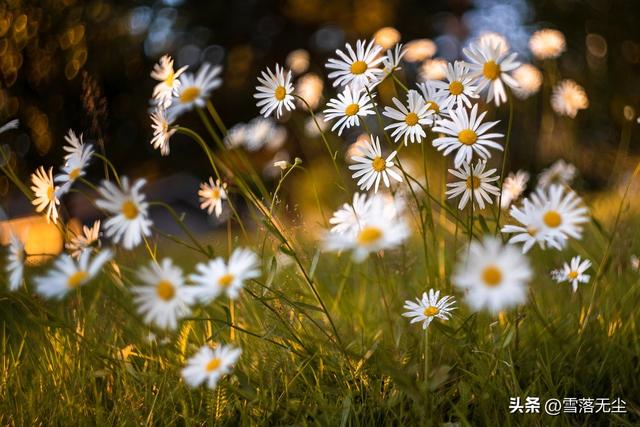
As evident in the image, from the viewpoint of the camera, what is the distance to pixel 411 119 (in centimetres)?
112

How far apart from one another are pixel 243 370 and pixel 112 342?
398 mm

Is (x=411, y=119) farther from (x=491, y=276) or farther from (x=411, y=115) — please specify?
(x=491, y=276)

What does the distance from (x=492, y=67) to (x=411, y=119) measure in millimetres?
200

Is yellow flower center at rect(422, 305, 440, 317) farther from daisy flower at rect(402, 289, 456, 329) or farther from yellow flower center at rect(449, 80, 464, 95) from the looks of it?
yellow flower center at rect(449, 80, 464, 95)

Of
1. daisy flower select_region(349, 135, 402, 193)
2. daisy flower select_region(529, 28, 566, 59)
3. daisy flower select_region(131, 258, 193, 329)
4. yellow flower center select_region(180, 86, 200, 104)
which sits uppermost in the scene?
daisy flower select_region(529, 28, 566, 59)

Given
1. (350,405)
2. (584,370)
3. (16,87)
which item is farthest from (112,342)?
(16,87)

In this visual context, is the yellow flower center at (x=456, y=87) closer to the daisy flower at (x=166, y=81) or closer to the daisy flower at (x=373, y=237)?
the daisy flower at (x=373, y=237)

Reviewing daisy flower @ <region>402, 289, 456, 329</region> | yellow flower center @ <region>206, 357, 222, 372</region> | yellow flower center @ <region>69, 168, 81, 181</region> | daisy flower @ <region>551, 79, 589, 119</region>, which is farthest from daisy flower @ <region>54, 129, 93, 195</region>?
daisy flower @ <region>551, 79, 589, 119</region>

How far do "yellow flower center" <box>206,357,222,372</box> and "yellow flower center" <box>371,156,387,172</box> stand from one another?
0.45 metres

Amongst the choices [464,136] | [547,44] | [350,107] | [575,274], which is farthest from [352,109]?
[547,44]

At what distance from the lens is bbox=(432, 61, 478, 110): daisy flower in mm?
1039

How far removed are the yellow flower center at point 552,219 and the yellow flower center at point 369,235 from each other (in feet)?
0.74

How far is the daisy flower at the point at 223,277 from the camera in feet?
2.46

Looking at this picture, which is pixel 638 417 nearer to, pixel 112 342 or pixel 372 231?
pixel 372 231
